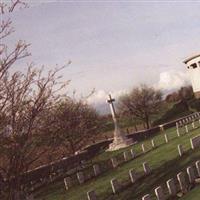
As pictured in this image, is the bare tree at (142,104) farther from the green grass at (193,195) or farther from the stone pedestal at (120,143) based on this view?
the green grass at (193,195)

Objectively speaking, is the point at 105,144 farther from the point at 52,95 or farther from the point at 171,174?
the point at 52,95

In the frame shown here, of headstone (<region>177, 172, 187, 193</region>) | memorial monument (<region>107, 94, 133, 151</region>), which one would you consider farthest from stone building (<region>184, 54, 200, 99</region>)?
headstone (<region>177, 172, 187, 193</region>)

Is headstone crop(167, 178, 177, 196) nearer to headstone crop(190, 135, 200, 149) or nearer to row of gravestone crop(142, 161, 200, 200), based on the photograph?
row of gravestone crop(142, 161, 200, 200)

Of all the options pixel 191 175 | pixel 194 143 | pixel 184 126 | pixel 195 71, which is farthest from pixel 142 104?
pixel 191 175

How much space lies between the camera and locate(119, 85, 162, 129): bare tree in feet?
188

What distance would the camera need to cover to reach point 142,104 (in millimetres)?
58062

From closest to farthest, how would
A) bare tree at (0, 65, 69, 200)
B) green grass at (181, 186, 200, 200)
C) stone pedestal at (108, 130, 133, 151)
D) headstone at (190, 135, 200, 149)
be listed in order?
1. bare tree at (0, 65, 69, 200)
2. green grass at (181, 186, 200, 200)
3. headstone at (190, 135, 200, 149)
4. stone pedestal at (108, 130, 133, 151)

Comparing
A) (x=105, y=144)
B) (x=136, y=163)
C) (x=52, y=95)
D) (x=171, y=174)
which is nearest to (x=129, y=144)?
(x=105, y=144)

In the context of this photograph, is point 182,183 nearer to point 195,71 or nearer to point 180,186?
point 180,186

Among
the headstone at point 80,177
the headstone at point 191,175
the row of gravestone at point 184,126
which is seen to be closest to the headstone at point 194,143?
the headstone at point 80,177

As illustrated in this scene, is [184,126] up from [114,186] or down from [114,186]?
up

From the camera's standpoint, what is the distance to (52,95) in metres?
9.13

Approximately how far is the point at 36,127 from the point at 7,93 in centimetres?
92

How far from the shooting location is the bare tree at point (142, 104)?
57.3 m
